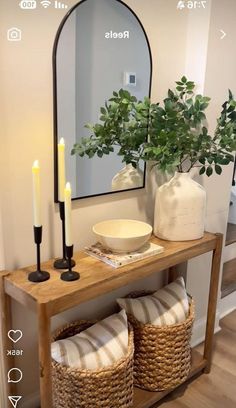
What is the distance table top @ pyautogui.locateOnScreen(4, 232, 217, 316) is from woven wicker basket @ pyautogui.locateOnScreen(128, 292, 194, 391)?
1.11 feet

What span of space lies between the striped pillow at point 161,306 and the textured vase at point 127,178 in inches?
21.3

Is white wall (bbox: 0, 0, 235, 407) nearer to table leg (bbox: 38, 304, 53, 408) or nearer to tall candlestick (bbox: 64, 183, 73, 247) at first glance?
tall candlestick (bbox: 64, 183, 73, 247)

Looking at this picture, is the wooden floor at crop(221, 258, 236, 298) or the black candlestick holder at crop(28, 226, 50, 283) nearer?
the black candlestick holder at crop(28, 226, 50, 283)

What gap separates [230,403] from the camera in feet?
5.65

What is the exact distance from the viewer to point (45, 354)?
1.15m

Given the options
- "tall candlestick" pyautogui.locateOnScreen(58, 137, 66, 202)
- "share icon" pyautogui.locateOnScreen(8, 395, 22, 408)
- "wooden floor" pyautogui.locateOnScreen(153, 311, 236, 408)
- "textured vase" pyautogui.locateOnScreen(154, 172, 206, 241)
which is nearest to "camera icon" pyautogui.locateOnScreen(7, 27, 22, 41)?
"tall candlestick" pyautogui.locateOnScreen(58, 137, 66, 202)

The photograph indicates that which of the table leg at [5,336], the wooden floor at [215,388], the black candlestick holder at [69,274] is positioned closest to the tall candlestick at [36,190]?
the black candlestick holder at [69,274]

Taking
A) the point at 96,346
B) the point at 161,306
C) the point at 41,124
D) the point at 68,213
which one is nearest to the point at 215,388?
the point at 161,306

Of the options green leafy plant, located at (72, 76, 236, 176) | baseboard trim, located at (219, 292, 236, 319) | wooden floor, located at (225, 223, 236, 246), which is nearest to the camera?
green leafy plant, located at (72, 76, 236, 176)

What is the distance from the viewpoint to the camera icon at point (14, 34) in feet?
3.92

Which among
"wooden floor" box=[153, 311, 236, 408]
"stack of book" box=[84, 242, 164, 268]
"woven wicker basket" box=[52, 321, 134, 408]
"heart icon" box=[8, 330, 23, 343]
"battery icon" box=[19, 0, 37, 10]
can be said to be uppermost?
"battery icon" box=[19, 0, 37, 10]

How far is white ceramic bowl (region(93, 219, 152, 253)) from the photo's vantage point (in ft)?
4.61

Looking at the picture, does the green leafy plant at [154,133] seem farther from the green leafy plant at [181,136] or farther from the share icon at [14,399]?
the share icon at [14,399]

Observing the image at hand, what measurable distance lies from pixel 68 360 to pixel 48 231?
503 mm
